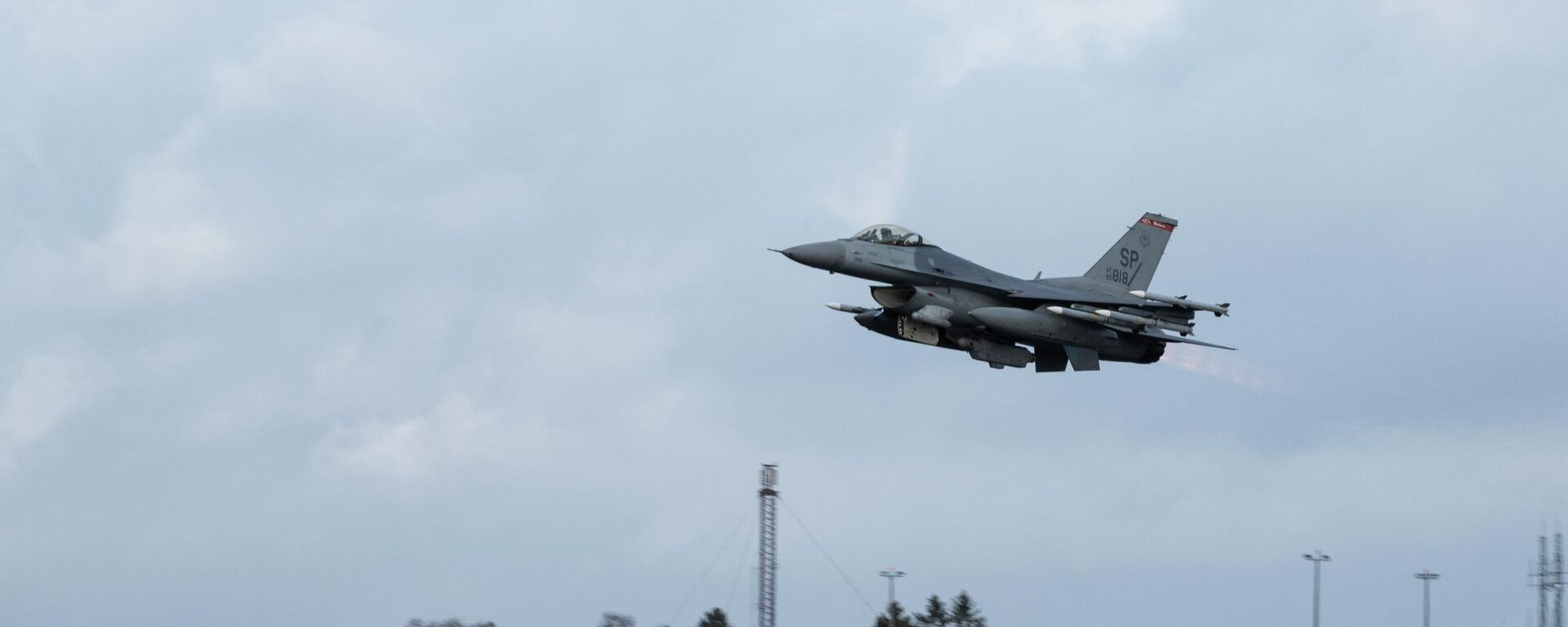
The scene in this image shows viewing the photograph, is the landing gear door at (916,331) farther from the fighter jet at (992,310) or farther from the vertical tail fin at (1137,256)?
the vertical tail fin at (1137,256)

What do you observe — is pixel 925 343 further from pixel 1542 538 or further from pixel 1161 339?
pixel 1542 538

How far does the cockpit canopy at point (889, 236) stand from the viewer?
4825 centimetres

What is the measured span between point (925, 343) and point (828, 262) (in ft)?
12.8

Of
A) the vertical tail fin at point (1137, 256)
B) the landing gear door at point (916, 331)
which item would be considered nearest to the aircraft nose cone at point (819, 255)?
the landing gear door at point (916, 331)

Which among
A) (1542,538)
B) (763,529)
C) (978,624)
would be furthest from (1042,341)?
(978,624)

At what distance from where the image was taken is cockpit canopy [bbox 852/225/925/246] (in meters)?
48.2

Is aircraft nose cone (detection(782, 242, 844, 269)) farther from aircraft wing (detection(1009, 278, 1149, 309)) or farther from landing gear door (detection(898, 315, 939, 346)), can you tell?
aircraft wing (detection(1009, 278, 1149, 309))

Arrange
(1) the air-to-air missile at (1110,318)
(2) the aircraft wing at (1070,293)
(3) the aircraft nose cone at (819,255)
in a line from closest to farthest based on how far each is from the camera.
A: (3) the aircraft nose cone at (819,255) → (1) the air-to-air missile at (1110,318) → (2) the aircraft wing at (1070,293)

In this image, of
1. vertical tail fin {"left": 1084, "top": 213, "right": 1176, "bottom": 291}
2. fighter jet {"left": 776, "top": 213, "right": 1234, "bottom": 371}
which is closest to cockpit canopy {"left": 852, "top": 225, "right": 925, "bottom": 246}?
fighter jet {"left": 776, "top": 213, "right": 1234, "bottom": 371}

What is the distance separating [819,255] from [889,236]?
218 cm

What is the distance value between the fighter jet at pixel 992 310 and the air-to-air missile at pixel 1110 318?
2 cm

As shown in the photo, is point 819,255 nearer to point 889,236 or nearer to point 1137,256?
point 889,236

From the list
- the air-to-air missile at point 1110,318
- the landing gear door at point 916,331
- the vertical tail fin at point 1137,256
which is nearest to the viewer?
the air-to-air missile at point 1110,318

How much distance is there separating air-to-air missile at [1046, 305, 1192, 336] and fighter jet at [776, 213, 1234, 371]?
20 millimetres
